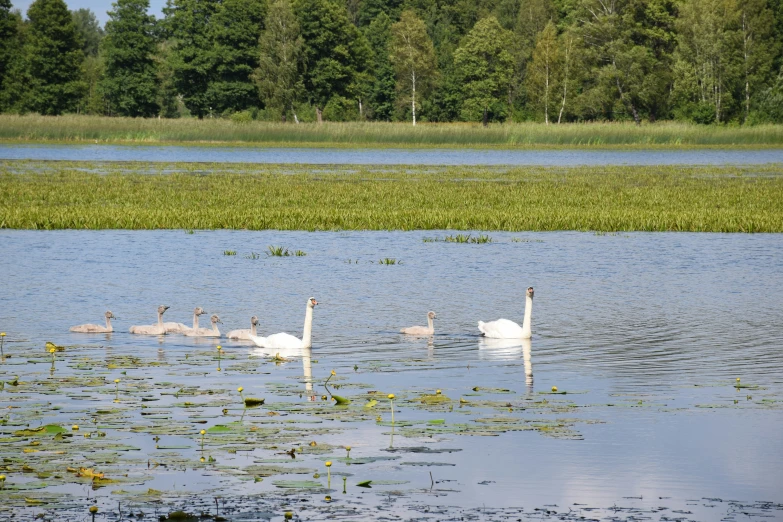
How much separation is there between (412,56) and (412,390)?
109 meters

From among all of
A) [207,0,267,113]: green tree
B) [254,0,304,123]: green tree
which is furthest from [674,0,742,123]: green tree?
[207,0,267,113]: green tree

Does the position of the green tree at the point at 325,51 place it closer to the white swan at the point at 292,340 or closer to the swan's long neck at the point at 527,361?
the swan's long neck at the point at 527,361

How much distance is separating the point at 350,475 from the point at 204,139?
86810 mm

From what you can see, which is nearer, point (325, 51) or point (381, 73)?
point (325, 51)

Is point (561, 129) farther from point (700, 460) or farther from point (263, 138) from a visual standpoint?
point (700, 460)

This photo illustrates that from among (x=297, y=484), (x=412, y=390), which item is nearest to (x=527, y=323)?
(x=412, y=390)

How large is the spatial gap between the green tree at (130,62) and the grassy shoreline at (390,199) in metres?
66.4

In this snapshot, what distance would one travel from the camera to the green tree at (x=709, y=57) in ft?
334

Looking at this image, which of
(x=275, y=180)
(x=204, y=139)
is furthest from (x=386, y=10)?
(x=275, y=180)

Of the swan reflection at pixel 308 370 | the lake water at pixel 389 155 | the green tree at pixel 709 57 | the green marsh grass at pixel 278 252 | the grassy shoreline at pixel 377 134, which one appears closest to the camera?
the swan reflection at pixel 308 370

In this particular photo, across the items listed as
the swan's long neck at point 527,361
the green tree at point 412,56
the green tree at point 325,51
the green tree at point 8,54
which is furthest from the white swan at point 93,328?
the green tree at point 8,54

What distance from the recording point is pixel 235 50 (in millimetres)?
119125

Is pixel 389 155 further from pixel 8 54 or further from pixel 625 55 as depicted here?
pixel 8 54

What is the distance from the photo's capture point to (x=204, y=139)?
307 ft
